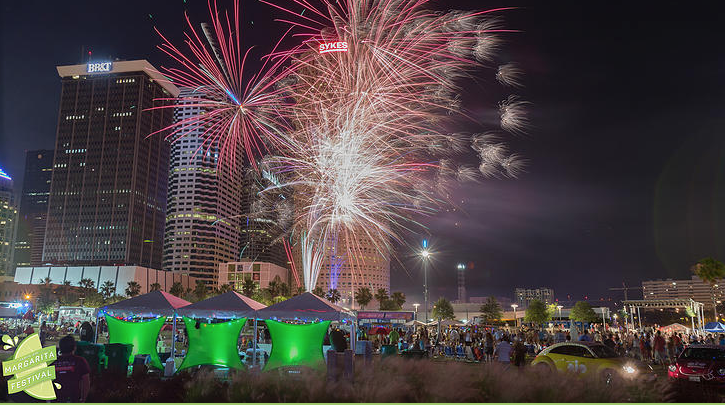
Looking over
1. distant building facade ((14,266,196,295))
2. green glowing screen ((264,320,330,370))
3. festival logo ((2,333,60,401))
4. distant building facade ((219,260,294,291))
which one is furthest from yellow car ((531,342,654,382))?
distant building facade ((219,260,294,291))

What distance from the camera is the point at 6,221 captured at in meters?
151

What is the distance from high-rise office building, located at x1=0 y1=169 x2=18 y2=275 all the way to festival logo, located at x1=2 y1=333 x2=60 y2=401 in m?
166

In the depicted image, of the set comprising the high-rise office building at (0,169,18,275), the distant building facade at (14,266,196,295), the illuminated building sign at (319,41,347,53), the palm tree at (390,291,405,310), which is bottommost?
the palm tree at (390,291,405,310)

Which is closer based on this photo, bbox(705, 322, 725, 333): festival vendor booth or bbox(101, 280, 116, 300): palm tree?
bbox(705, 322, 725, 333): festival vendor booth

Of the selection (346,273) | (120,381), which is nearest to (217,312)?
(120,381)

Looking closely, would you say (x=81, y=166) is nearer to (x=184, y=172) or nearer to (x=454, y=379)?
(x=184, y=172)

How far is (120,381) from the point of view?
11.7m

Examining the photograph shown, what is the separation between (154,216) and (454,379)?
188 m

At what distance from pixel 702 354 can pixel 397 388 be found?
1298 cm

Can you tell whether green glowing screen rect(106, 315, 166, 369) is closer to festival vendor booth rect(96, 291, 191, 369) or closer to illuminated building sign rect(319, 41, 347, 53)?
festival vendor booth rect(96, 291, 191, 369)

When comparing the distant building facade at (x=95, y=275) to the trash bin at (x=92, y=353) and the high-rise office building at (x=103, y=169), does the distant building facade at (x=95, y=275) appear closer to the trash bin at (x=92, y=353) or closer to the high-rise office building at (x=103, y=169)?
the high-rise office building at (x=103, y=169)

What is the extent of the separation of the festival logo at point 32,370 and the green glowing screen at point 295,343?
8.87 m

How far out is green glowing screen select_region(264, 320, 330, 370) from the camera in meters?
16.3

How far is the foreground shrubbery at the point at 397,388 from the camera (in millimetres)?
9328
